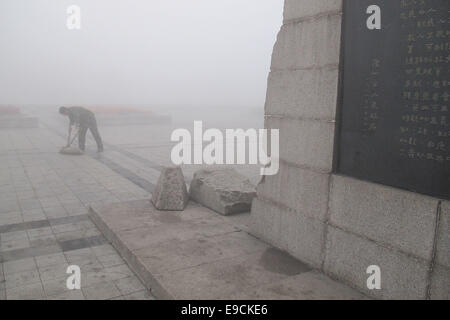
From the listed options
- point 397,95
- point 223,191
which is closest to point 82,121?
point 223,191

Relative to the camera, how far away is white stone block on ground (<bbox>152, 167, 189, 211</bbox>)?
A: 6.09 metres

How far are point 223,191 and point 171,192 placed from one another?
2.77ft

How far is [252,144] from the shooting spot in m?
16.6

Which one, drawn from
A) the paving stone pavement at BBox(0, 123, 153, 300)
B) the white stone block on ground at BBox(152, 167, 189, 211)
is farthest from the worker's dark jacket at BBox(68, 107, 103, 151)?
the white stone block on ground at BBox(152, 167, 189, 211)

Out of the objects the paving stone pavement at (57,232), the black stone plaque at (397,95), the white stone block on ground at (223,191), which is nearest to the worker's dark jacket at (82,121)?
the paving stone pavement at (57,232)

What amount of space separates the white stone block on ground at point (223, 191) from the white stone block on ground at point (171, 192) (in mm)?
330

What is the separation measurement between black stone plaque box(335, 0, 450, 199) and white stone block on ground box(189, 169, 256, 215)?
7.67ft

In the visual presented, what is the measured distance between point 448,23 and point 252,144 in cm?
1368

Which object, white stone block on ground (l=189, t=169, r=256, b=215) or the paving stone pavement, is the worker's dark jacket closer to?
the paving stone pavement

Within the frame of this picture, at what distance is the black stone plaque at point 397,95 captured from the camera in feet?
9.89

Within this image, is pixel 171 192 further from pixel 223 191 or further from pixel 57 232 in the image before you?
pixel 57 232

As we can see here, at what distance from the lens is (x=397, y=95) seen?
3.34 meters

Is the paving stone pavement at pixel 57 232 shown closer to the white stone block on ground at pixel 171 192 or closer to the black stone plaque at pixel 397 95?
the white stone block on ground at pixel 171 192
